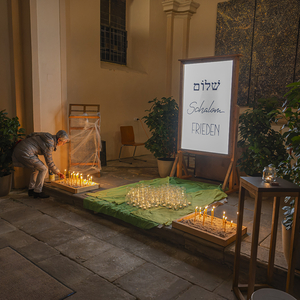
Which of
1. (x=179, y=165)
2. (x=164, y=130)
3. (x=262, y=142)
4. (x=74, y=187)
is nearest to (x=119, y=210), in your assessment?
(x=74, y=187)

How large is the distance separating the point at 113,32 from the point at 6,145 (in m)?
4.48

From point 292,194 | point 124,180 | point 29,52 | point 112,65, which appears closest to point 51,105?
point 29,52

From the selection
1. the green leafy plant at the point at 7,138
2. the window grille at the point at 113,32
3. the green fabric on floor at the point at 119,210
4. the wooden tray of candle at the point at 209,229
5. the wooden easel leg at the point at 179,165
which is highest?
the window grille at the point at 113,32

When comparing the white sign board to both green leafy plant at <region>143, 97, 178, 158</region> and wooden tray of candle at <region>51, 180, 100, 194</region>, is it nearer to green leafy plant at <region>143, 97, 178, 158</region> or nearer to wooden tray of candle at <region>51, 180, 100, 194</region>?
green leafy plant at <region>143, 97, 178, 158</region>

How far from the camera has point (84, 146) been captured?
5.70m

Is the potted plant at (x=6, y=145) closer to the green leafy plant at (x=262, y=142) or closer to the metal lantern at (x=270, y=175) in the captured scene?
the green leafy plant at (x=262, y=142)

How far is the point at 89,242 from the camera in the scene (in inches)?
132

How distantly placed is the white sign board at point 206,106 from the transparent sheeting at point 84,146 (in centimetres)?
171

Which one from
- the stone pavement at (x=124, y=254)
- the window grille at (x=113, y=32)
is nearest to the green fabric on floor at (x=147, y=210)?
the stone pavement at (x=124, y=254)

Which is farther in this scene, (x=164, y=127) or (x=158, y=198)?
(x=164, y=127)

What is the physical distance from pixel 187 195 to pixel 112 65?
4.81 metres

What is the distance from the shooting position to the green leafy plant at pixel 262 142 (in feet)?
14.6

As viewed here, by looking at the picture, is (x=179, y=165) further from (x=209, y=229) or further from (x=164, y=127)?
(x=209, y=229)

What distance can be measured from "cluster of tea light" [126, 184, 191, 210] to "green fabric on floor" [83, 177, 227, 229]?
80 millimetres
